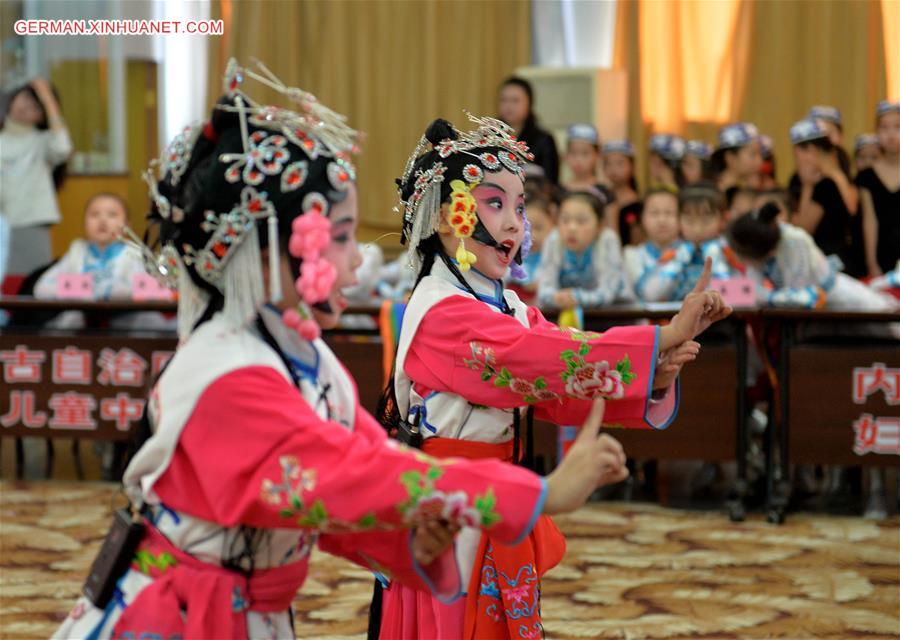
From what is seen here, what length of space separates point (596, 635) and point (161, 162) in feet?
6.46

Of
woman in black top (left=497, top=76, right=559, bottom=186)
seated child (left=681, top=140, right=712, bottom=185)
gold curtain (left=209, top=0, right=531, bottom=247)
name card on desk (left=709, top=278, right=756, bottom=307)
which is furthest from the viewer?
gold curtain (left=209, top=0, right=531, bottom=247)

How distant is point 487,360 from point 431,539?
2.31 ft

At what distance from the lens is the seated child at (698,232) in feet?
17.3

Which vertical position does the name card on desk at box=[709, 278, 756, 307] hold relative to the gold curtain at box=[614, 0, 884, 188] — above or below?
below

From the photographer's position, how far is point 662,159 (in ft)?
22.6

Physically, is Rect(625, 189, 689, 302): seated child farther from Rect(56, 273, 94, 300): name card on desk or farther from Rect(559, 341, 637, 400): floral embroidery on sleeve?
Rect(559, 341, 637, 400): floral embroidery on sleeve

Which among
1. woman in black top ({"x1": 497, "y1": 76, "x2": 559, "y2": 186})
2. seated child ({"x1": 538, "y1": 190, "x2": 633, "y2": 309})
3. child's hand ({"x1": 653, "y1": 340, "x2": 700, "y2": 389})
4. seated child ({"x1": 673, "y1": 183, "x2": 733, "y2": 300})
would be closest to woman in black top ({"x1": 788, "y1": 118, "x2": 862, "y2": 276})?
seated child ({"x1": 673, "y1": 183, "x2": 733, "y2": 300})

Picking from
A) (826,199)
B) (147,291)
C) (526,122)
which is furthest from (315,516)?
(526,122)

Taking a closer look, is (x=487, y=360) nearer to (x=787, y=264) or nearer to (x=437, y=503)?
(x=437, y=503)

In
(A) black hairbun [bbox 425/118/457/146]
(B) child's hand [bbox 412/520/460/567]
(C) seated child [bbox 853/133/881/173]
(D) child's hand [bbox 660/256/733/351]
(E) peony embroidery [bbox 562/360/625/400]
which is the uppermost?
(C) seated child [bbox 853/133/881/173]

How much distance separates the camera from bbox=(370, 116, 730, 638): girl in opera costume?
2.19m

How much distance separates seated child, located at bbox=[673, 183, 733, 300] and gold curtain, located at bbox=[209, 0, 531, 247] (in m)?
3.39

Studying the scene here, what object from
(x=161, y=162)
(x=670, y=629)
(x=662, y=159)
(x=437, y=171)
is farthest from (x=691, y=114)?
(x=161, y=162)

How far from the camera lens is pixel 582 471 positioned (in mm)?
1507
